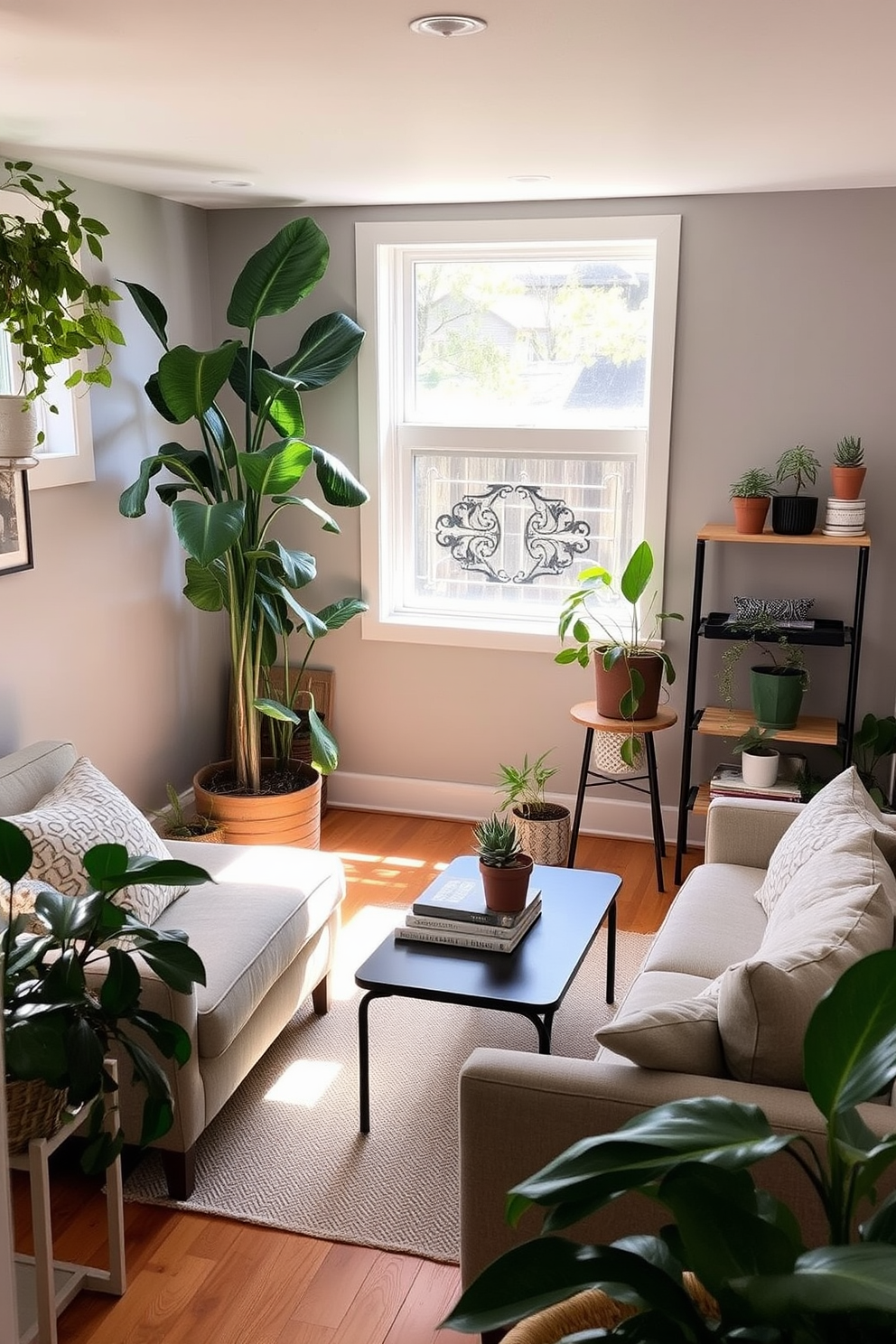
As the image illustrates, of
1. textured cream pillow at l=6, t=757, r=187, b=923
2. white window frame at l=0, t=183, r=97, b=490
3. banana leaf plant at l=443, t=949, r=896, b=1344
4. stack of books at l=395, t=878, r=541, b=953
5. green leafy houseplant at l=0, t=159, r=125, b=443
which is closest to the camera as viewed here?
banana leaf plant at l=443, t=949, r=896, b=1344

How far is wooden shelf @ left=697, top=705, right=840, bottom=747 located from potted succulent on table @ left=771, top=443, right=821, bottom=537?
64cm

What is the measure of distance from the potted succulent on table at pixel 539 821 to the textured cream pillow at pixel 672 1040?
2.14 m

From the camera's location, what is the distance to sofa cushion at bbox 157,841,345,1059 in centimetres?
266

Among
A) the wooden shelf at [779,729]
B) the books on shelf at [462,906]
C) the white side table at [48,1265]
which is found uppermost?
the wooden shelf at [779,729]

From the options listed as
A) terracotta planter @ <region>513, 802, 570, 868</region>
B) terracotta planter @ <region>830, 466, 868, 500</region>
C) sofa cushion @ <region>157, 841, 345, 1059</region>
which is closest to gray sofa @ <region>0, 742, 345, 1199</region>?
sofa cushion @ <region>157, 841, 345, 1059</region>

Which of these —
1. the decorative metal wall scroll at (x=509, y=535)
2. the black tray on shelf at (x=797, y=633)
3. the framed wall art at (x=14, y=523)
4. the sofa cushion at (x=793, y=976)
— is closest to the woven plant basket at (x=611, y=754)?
the black tray on shelf at (x=797, y=633)

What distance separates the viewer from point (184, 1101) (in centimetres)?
255

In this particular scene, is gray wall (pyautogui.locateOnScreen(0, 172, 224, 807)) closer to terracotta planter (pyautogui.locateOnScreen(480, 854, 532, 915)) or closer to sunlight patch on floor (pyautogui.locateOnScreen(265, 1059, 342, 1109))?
sunlight patch on floor (pyautogui.locateOnScreen(265, 1059, 342, 1109))

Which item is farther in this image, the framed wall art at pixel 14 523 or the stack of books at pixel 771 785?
the stack of books at pixel 771 785

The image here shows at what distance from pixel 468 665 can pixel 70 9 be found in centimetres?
300

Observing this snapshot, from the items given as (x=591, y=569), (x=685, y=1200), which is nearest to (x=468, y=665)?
(x=591, y=569)

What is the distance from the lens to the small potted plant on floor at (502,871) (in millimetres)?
2918

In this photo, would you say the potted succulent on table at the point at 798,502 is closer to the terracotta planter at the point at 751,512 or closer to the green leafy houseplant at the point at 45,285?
the terracotta planter at the point at 751,512

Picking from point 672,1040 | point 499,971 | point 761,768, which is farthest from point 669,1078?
point 761,768
